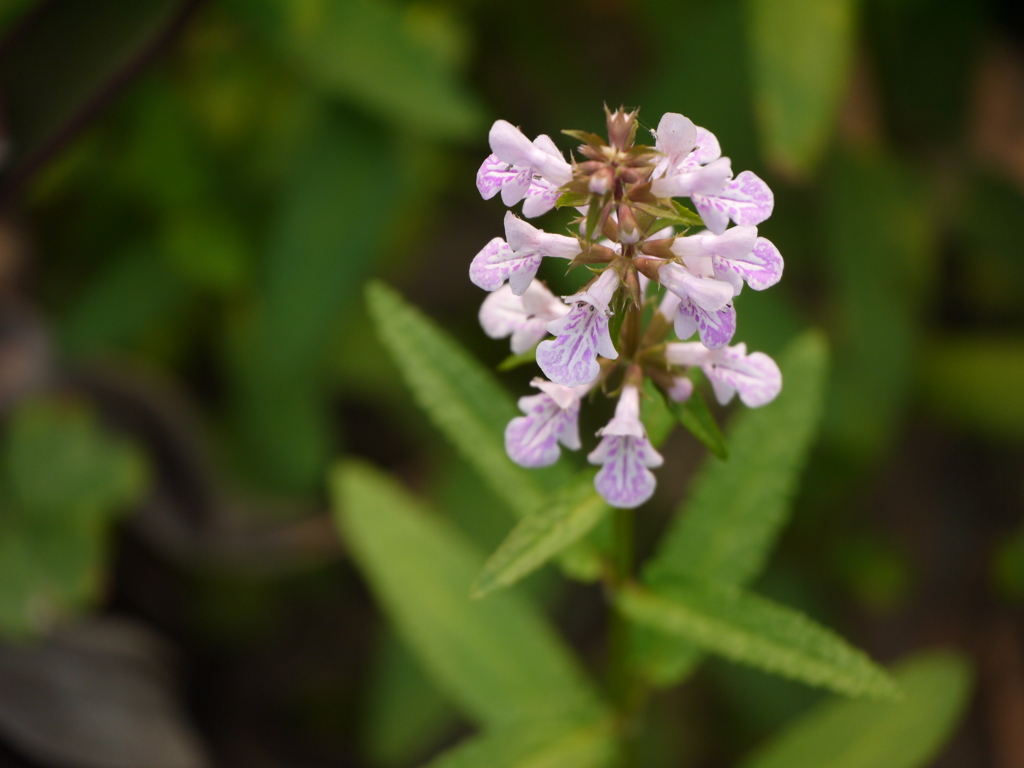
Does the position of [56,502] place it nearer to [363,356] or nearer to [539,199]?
[363,356]

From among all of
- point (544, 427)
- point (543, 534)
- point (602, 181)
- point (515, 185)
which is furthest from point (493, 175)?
point (543, 534)

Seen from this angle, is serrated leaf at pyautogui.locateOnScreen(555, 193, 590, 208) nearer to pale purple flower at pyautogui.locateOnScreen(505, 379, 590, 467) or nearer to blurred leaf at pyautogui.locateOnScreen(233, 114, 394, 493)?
pale purple flower at pyautogui.locateOnScreen(505, 379, 590, 467)

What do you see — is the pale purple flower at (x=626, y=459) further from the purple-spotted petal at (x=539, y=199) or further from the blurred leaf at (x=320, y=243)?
the blurred leaf at (x=320, y=243)

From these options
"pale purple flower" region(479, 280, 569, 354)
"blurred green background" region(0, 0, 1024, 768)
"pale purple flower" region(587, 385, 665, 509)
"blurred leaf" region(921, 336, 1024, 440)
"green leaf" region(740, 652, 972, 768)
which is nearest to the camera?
"pale purple flower" region(587, 385, 665, 509)

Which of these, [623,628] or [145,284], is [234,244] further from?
[623,628]

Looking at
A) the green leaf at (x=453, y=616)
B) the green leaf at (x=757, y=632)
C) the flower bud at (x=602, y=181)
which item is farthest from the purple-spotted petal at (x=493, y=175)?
the green leaf at (x=453, y=616)

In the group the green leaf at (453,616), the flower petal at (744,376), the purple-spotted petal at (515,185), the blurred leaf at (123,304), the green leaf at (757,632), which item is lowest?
the green leaf at (453,616)

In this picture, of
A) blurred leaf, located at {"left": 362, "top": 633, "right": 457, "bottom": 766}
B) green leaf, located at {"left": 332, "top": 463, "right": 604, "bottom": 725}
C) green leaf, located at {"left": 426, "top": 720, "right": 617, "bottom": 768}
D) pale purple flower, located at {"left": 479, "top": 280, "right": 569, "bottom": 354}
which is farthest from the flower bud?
blurred leaf, located at {"left": 362, "top": 633, "right": 457, "bottom": 766}

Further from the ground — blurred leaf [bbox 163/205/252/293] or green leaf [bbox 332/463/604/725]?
blurred leaf [bbox 163/205/252/293]
